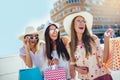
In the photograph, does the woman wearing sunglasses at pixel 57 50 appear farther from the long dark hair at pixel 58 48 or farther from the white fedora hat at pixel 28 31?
the white fedora hat at pixel 28 31

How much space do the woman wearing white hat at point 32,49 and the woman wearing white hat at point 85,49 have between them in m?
0.41

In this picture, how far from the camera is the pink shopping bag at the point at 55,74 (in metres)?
3.36

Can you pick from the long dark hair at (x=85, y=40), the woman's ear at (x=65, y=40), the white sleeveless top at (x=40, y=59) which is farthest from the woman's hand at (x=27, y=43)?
the long dark hair at (x=85, y=40)

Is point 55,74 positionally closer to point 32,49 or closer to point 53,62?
point 53,62

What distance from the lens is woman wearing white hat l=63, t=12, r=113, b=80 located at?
3.38 meters

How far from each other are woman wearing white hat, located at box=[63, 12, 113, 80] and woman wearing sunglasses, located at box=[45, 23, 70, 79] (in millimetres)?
96

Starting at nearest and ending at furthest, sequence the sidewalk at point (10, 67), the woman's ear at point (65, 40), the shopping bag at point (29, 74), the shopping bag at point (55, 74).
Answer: the shopping bag at point (29, 74) → the shopping bag at point (55, 74) → the woman's ear at point (65, 40) → the sidewalk at point (10, 67)

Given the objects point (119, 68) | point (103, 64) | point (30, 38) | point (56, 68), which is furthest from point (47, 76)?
point (119, 68)

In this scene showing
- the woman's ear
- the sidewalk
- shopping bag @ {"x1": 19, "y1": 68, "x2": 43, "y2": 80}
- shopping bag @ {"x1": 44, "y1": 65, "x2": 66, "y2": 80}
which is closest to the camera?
shopping bag @ {"x1": 19, "y1": 68, "x2": 43, "y2": 80}

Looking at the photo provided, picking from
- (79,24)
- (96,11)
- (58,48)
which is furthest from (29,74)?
(96,11)

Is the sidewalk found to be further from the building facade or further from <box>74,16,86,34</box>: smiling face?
<box>74,16,86,34</box>: smiling face

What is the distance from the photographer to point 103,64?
3.39 metres

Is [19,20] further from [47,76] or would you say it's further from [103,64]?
[103,64]

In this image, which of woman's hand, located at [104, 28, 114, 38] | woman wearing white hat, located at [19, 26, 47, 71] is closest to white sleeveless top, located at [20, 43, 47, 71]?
woman wearing white hat, located at [19, 26, 47, 71]
